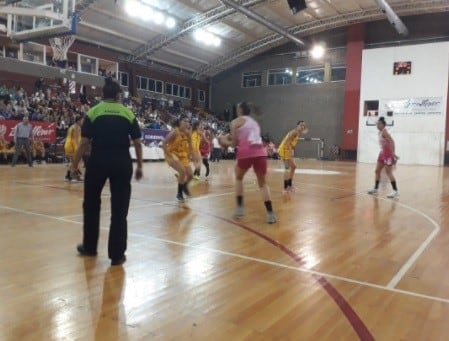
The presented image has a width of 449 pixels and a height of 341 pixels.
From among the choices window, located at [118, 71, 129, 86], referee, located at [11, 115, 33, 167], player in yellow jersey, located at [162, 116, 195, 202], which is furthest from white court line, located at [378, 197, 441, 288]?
window, located at [118, 71, 129, 86]

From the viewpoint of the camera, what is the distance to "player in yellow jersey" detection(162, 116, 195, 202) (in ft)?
28.3

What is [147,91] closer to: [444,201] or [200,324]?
[444,201]

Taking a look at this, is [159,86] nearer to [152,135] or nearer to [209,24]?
[209,24]

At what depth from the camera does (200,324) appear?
2877 millimetres

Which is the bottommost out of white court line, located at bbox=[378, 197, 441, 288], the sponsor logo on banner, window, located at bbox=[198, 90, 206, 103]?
white court line, located at bbox=[378, 197, 441, 288]

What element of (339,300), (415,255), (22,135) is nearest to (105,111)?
(339,300)

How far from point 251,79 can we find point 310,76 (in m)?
5.25

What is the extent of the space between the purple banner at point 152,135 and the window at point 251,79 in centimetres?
1481

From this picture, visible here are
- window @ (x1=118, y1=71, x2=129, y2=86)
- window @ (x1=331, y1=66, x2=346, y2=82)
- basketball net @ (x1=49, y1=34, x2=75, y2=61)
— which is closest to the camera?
basketball net @ (x1=49, y1=34, x2=75, y2=61)

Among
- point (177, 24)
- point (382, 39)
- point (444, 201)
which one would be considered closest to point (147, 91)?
point (177, 24)

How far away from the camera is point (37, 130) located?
17969 mm

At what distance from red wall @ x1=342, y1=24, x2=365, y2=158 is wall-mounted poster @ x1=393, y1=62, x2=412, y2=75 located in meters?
2.34

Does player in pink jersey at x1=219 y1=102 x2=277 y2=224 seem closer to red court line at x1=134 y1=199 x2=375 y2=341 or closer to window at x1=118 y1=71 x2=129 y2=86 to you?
red court line at x1=134 y1=199 x2=375 y2=341

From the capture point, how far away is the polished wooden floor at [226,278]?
2850mm
